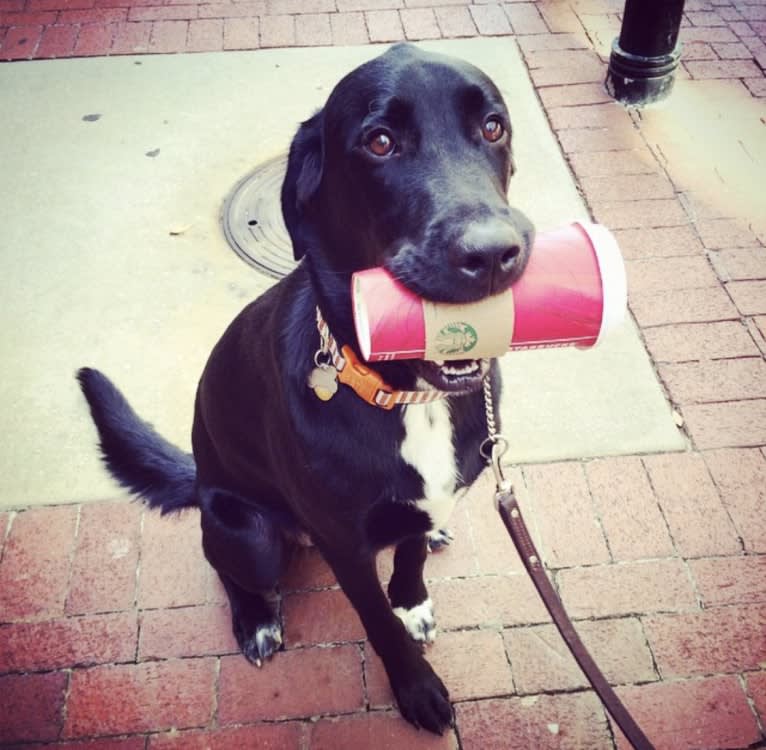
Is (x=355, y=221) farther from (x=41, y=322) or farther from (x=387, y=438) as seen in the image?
(x=41, y=322)

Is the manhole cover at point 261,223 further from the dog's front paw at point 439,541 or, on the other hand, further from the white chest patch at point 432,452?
the white chest patch at point 432,452

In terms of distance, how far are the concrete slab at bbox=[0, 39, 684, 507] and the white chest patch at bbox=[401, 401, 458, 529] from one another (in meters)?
0.86

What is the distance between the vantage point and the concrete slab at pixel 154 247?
2.60m

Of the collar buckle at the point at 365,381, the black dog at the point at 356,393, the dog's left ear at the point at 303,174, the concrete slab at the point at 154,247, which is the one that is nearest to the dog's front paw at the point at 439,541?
A: the black dog at the point at 356,393

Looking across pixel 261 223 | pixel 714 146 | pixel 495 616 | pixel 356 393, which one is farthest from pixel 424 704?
pixel 714 146

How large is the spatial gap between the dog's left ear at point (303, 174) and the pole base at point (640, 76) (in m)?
2.57

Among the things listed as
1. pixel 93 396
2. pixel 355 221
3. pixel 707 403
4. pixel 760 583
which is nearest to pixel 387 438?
pixel 355 221

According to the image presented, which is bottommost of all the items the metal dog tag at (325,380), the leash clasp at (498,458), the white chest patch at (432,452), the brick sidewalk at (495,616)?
the brick sidewalk at (495,616)

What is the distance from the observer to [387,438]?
5.45 ft

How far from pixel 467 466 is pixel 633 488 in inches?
36.5

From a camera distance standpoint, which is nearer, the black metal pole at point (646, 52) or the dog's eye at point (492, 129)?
the dog's eye at point (492, 129)

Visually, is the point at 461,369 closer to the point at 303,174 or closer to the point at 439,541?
the point at 303,174

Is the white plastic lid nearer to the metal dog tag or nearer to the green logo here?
the green logo

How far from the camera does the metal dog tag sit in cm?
163
